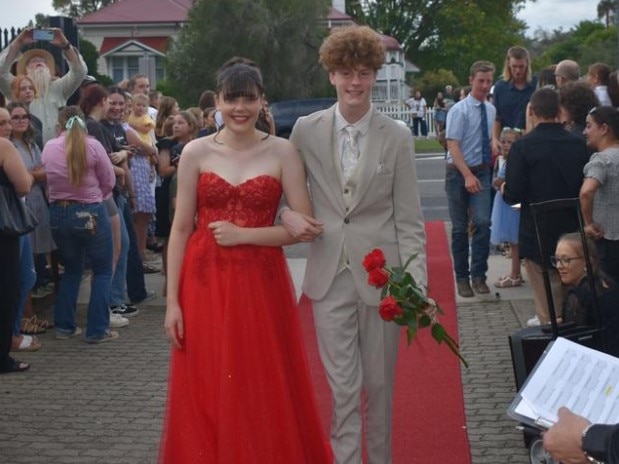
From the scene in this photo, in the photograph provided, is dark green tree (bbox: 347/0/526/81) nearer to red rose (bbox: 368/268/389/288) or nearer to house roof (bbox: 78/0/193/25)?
house roof (bbox: 78/0/193/25)

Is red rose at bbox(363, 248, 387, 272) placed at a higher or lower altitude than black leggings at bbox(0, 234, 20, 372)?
higher

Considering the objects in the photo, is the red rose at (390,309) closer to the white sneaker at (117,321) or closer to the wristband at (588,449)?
the wristband at (588,449)

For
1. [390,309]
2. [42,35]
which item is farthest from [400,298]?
[42,35]

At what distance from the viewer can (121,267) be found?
32.9ft

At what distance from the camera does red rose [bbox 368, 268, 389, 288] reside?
4867 mm

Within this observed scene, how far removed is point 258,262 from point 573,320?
172 cm

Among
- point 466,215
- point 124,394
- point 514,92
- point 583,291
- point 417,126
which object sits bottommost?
point 124,394

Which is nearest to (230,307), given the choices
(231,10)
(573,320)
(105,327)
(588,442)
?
(573,320)

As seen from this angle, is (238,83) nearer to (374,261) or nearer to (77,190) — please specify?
(374,261)

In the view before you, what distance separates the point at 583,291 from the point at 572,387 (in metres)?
2.28

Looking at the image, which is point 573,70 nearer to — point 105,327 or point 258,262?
point 105,327

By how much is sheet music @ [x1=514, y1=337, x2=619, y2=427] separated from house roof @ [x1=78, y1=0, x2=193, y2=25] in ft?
240

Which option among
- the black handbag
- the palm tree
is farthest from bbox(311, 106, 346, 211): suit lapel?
the palm tree

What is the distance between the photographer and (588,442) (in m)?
3.13
